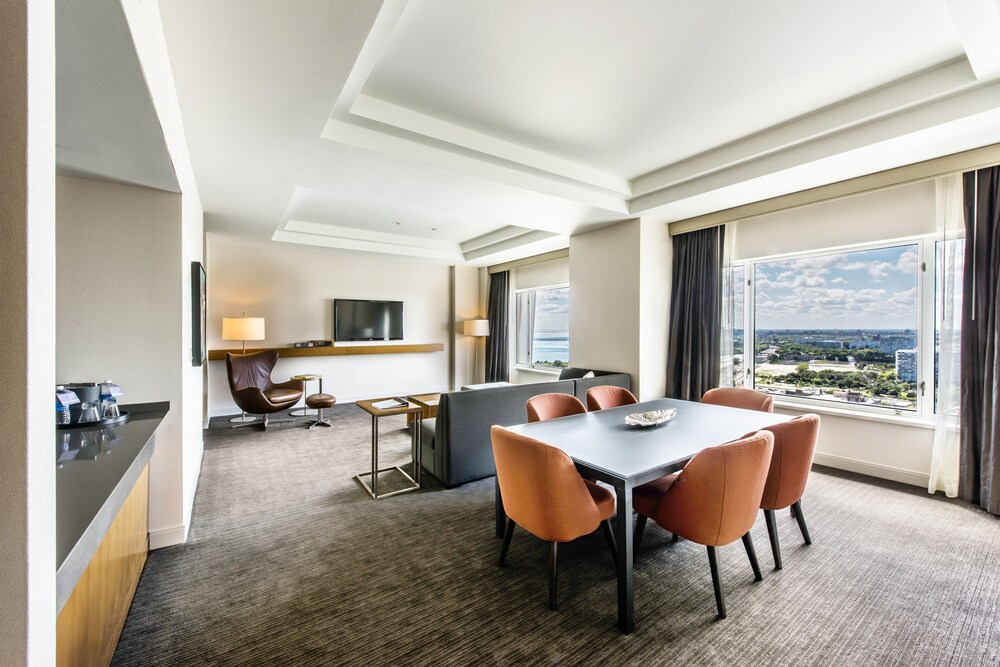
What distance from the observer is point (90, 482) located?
1.23 meters

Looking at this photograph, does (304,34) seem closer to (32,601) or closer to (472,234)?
(32,601)

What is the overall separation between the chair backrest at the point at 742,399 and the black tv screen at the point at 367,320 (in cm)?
538

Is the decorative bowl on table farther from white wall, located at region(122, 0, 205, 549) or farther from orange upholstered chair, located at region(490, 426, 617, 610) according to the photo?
white wall, located at region(122, 0, 205, 549)

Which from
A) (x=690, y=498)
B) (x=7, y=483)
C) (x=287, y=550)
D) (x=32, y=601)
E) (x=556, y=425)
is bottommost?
(x=287, y=550)

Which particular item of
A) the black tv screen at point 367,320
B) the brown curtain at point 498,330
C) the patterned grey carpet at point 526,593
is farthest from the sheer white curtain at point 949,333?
the black tv screen at point 367,320

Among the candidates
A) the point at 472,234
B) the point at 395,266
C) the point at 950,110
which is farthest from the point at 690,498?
the point at 395,266

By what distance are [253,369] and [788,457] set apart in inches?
239

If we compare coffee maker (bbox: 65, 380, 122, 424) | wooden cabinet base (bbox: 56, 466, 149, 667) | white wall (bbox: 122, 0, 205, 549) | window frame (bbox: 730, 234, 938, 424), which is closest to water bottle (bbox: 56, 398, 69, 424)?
coffee maker (bbox: 65, 380, 122, 424)

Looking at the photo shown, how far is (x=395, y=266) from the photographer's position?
7.48 metres

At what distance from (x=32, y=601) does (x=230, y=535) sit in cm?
238

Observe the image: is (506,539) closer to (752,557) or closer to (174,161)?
(752,557)

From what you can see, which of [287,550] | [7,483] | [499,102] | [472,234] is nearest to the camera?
[7,483]

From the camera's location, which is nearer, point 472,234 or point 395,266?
point 472,234

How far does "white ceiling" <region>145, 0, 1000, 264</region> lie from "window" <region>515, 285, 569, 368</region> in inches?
114
